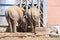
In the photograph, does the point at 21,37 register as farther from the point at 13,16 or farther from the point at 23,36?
the point at 13,16

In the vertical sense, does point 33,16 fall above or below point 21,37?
above

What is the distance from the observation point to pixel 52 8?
212 centimetres

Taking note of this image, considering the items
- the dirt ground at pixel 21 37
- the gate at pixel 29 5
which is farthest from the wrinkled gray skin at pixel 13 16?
the gate at pixel 29 5

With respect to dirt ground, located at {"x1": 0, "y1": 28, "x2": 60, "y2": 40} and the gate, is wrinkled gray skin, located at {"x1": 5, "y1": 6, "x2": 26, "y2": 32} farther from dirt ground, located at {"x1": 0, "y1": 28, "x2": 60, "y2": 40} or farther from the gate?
the gate

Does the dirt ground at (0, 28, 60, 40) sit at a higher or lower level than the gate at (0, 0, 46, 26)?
lower

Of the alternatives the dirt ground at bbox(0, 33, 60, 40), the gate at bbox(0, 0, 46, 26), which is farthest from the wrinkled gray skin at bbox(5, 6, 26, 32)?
the gate at bbox(0, 0, 46, 26)

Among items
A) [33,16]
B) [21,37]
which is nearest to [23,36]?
[21,37]

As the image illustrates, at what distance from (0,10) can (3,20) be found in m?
0.09

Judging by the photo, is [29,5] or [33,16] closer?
[33,16]

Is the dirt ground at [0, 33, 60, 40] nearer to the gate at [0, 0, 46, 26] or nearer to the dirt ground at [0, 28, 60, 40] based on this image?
the dirt ground at [0, 28, 60, 40]

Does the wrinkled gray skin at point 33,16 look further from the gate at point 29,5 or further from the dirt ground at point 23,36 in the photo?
the gate at point 29,5

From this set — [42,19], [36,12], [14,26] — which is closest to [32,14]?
[36,12]

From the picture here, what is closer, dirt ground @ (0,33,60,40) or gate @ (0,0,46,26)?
dirt ground @ (0,33,60,40)

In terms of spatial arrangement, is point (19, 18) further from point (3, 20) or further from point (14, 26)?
point (3, 20)
